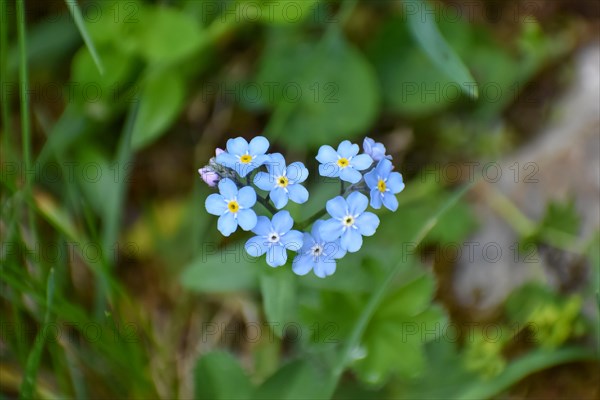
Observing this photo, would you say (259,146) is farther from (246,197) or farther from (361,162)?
(361,162)

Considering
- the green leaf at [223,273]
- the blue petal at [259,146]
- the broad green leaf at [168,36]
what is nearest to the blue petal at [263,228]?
the blue petal at [259,146]

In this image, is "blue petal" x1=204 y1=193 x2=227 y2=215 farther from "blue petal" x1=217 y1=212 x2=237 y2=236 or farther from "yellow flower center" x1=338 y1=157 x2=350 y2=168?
"yellow flower center" x1=338 y1=157 x2=350 y2=168

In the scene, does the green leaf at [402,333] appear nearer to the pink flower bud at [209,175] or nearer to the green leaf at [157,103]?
the pink flower bud at [209,175]

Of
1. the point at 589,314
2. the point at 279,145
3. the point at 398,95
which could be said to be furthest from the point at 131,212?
the point at 589,314

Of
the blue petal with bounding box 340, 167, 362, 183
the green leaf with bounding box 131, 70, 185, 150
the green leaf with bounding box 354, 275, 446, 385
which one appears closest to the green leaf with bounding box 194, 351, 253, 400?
the green leaf with bounding box 354, 275, 446, 385

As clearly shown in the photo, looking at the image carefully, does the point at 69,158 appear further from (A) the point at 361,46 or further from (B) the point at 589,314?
(B) the point at 589,314
